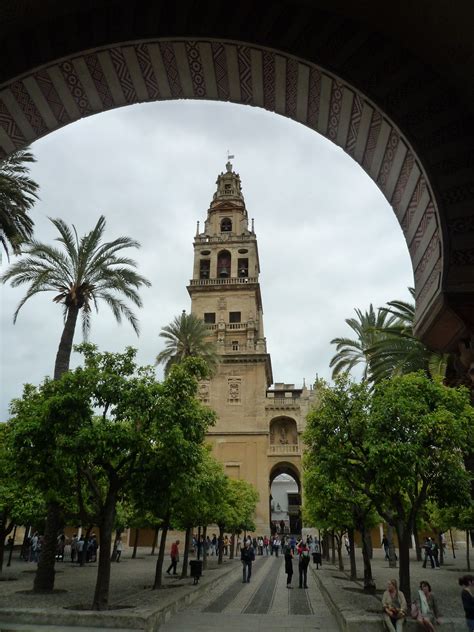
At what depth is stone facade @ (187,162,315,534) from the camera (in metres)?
43.2

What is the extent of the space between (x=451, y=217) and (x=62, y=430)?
9.45 m

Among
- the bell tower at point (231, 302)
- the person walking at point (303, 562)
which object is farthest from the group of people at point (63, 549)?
the bell tower at point (231, 302)

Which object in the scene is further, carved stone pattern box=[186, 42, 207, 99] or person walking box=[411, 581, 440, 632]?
person walking box=[411, 581, 440, 632]

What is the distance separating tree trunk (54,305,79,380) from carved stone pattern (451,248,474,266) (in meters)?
14.5

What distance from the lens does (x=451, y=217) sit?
380 cm

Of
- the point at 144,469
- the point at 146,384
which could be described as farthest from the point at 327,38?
the point at 144,469

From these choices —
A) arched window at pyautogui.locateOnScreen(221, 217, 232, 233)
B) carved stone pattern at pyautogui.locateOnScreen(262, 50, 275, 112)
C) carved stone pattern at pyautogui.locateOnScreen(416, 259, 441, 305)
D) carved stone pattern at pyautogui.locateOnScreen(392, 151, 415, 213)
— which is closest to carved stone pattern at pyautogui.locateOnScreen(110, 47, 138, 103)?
carved stone pattern at pyautogui.locateOnScreen(262, 50, 275, 112)

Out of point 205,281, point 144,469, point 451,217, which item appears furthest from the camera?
point 205,281

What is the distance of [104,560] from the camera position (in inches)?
425

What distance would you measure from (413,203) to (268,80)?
1.72 metres

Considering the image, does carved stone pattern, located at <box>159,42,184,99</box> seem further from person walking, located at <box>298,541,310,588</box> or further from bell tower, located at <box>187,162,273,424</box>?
bell tower, located at <box>187,162,273,424</box>

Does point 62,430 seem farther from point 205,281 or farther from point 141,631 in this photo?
point 205,281

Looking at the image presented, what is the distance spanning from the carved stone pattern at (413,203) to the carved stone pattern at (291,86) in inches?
56.1

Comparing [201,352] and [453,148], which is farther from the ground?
[201,352]
